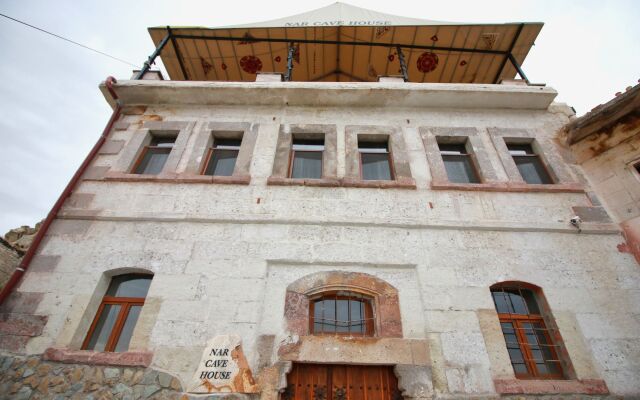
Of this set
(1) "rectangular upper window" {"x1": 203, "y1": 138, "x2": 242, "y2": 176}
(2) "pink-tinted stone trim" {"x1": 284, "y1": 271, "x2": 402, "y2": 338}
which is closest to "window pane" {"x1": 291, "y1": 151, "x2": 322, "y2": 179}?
(1) "rectangular upper window" {"x1": 203, "y1": 138, "x2": 242, "y2": 176}

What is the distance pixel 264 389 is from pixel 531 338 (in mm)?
3867

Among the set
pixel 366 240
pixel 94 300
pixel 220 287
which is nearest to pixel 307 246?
pixel 366 240

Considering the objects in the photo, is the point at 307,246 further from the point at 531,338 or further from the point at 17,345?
the point at 17,345

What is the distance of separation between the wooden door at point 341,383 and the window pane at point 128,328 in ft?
7.97

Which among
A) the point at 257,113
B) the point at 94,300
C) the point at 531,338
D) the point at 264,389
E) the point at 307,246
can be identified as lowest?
the point at 264,389

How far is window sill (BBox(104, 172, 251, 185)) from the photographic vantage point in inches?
226

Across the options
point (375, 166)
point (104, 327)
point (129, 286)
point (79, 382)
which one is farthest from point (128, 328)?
point (375, 166)

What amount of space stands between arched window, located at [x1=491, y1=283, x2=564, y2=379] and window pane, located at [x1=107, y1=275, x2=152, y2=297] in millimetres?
5523

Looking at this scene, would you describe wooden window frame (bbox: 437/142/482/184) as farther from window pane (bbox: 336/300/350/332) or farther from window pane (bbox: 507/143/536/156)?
window pane (bbox: 336/300/350/332)

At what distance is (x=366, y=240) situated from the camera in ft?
16.8

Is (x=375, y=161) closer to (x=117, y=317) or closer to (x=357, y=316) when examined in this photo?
(x=357, y=316)

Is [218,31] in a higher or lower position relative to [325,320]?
higher

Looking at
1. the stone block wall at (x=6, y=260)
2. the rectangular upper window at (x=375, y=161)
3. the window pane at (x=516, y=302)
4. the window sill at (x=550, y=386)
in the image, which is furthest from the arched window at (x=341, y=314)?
the stone block wall at (x=6, y=260)

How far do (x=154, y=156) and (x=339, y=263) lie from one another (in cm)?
468
